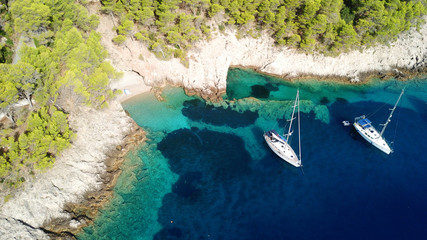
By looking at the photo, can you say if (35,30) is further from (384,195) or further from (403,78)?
(403,78)

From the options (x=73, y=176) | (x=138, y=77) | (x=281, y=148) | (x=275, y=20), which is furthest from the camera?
(x=275, y=20)

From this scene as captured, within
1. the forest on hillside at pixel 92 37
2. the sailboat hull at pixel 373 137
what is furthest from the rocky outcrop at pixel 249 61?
the sailboat hull at pixel 373 137

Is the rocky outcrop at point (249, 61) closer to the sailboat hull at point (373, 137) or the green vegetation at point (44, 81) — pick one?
the green vegetation at point (44, 81)

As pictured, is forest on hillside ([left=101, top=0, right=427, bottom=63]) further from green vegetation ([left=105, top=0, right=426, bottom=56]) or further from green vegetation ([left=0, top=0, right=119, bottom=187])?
green vegetation ([left=0, top=0, right=119, bottom=187])

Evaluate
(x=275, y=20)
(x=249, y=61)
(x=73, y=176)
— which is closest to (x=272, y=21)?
(x=275, y=20)

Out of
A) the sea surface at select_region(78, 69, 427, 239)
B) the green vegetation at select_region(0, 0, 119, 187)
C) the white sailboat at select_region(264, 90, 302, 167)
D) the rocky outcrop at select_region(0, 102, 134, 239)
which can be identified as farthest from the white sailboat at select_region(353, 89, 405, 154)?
the green vegetation at select_region(0, 0, 119, 187)

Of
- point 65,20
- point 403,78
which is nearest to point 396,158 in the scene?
point 403,78

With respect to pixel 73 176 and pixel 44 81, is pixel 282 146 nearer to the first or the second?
pixel 73 176
